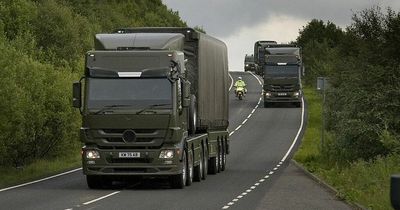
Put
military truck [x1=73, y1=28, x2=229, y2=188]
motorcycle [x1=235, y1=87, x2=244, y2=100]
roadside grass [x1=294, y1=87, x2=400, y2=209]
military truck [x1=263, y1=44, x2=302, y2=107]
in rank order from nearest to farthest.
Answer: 1. roadside grass [x1=294, y1=87, x2=400, y2=209]
2. military truck [x1=73, y1=28, x2=229, y2=188]
3. military truck [x1=263, y1=44, x2=302, y2=107]
4. motorcycle [x1=235, y1=87, x2=244, y2=100]

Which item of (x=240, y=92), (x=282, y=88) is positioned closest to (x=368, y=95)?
(x=282, y=88)

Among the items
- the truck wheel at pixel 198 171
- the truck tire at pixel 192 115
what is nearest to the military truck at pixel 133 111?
the truck tire at pixel 192 115

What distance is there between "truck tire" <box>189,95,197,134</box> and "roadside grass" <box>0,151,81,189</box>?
504 cm

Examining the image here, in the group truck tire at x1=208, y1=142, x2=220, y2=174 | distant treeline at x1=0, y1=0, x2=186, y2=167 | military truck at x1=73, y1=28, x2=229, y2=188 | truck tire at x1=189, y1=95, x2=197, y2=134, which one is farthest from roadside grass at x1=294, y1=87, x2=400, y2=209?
distant treeline at x1=0, y1=0, x2=186, y2=167

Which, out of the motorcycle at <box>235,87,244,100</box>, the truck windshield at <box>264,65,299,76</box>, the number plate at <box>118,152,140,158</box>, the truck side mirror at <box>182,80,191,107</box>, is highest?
the truck windshield at <box>264,65,299,76</box>

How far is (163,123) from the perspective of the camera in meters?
22.5

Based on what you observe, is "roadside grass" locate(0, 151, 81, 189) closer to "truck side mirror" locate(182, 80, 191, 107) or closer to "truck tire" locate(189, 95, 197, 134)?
"truck tire" locate(189, 95, 197, 134)

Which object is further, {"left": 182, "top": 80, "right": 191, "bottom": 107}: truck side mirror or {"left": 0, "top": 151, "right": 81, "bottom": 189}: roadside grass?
{"left": 0, "top": 151, "right": 81, "bottom": 189}: roadside grass

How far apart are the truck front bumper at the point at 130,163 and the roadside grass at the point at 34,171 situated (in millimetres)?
2955

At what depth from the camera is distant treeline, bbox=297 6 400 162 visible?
29516 millimetres

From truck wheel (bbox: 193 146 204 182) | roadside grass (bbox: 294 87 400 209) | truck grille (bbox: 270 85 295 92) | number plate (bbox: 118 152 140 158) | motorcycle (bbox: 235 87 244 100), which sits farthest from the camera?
motorcycle (bbox: 235 87 244 100)

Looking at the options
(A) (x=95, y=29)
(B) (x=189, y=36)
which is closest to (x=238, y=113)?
(A) (x=95, y=29)

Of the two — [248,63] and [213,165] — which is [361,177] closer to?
[213,165]

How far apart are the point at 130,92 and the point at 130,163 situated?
173cm
